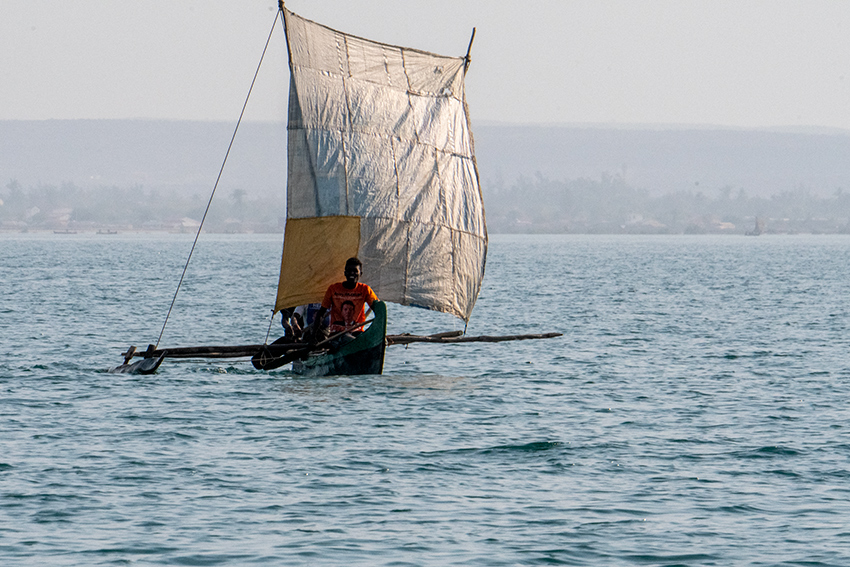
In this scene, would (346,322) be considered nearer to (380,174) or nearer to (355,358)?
(355,358)

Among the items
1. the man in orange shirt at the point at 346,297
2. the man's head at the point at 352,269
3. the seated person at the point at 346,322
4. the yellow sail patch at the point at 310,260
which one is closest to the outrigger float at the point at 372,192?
the yellow sail patch at the point at 310,260

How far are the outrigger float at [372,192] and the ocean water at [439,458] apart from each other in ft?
2.34

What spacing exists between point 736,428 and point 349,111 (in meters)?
9.91

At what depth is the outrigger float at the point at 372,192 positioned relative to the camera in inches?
914

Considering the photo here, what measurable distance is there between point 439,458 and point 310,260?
775 centimetres

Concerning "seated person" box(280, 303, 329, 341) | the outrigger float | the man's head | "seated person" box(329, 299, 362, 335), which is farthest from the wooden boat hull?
the man's head

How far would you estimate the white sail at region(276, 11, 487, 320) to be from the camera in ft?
76.8

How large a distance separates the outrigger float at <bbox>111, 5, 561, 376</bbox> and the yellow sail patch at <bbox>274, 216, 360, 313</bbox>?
0.02 metres

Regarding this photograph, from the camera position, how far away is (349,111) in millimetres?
24062

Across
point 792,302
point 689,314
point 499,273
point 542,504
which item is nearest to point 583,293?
point 792,302

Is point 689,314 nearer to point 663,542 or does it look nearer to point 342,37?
point 342,37

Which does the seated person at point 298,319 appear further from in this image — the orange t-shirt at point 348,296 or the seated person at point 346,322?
the orange t-shirt at point 348,296

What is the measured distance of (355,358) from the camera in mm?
22859

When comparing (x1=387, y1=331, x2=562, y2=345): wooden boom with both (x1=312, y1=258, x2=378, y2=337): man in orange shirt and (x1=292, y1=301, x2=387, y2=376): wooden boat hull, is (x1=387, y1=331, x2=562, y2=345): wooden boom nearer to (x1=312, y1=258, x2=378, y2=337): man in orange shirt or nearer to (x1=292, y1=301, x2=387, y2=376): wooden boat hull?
(x1=292, y1=301, x2=387, y2=376): wooden boat hull
